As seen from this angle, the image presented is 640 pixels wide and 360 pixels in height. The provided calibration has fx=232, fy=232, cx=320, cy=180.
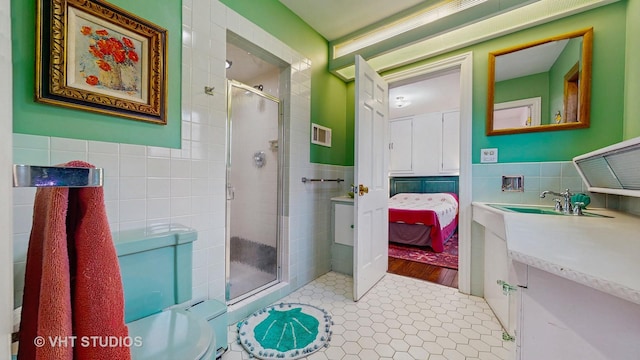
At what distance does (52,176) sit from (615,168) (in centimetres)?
193

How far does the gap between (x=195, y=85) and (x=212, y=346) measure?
1355 millimetres

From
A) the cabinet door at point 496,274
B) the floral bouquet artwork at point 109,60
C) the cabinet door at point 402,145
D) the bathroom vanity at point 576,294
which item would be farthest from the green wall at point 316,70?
the cabinet door at point 402,145

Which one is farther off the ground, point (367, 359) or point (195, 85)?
point (195, 85)

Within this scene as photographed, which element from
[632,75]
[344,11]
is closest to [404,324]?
[632,75]

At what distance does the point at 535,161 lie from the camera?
1765 millimetres

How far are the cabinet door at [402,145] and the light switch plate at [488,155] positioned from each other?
123 inches

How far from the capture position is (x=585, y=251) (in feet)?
2.06

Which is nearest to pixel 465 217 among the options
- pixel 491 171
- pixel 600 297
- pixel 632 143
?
pixel 491 171

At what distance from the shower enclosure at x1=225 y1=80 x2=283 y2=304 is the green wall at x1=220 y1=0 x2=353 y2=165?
44 cm

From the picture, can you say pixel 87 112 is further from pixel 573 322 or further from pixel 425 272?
pixel 425 272

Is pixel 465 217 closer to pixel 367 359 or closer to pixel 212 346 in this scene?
pixel 367 359

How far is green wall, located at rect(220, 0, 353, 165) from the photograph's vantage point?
70.3 inches

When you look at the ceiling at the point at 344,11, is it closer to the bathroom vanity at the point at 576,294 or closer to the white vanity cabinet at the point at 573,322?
the bathroom vanity at the point at 576,294

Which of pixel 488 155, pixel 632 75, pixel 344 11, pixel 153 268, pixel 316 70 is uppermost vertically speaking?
pixel 344 11
